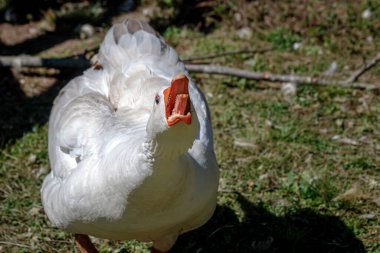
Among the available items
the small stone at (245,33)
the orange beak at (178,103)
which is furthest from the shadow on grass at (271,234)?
the small stone at (245,33)

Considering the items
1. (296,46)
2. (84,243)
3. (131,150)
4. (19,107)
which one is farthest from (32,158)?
(296,46)

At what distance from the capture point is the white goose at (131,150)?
8.41 feet

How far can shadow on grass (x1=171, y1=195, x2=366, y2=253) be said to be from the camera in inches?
165

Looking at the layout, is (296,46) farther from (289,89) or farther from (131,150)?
(131,150)

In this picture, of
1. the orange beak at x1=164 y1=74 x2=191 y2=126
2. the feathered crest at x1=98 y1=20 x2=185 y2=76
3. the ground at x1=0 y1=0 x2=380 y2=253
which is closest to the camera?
the orange beak at x1=164 y1=74 x2=191 y2=126

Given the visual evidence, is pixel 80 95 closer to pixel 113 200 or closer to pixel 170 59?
pixel 170 59

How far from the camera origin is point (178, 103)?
91.9 inches

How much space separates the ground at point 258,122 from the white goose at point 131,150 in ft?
3.21

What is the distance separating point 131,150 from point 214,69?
337 cm

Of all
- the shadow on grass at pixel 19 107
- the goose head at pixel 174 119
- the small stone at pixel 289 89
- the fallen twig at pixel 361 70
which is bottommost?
the small stone at pixel 289 89

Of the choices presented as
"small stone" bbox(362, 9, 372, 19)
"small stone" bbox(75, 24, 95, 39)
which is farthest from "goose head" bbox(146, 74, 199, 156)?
"small stone" bbox(362, 9, 372, 19)

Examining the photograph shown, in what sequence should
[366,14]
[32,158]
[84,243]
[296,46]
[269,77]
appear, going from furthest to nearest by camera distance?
1. [366,14]
2. [296,46]
3. [269,77]
4. [32,158]
5. [84,243]

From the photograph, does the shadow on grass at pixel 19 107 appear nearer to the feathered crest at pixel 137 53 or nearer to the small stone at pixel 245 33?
the feathered crest at pixel 137 53

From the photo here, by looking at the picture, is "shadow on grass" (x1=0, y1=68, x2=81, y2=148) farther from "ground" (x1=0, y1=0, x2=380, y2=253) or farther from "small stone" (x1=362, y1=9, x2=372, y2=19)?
"small stone" (x1=362, y1=9, x2=372, y2=19)
